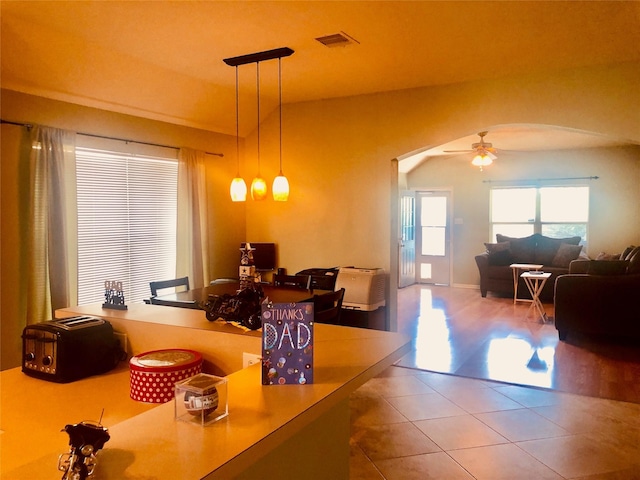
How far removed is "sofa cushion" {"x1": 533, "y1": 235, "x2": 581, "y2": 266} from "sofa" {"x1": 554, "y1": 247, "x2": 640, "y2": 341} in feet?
10.0

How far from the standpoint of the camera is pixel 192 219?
5.23 meters

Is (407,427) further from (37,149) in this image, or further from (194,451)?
(37,149)

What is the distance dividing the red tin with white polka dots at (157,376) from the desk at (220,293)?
1570 millimetres

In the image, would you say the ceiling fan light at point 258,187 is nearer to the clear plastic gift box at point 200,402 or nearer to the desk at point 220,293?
the desk at point 220,293

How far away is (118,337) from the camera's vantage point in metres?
1.98

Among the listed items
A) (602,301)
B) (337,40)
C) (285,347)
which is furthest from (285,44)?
(602,301)

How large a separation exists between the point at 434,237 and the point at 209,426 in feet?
30.7

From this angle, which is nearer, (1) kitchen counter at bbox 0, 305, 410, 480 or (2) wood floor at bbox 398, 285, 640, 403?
(1) kitchen counter at bbox 0, 305, 410, 480

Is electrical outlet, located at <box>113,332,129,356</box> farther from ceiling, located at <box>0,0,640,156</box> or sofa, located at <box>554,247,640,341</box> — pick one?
sofa, located at <box>554,247,640,341</box>

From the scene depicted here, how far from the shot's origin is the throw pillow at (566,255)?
8.22 m

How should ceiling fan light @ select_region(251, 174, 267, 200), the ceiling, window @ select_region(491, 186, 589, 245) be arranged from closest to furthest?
the ceiling < ceiling fan light @ select_region(251, 174, 267, 200) < window @ select_region(491, 186, 589, 245)

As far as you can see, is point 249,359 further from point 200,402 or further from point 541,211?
point 541,211

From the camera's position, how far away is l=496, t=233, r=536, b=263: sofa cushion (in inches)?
344

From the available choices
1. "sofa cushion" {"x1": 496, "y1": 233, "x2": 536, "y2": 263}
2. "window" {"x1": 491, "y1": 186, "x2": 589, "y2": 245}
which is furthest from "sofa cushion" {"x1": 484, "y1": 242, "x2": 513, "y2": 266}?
"window" {"x1": 491, "y1": 186, "x2": 589, "y2": 245}
